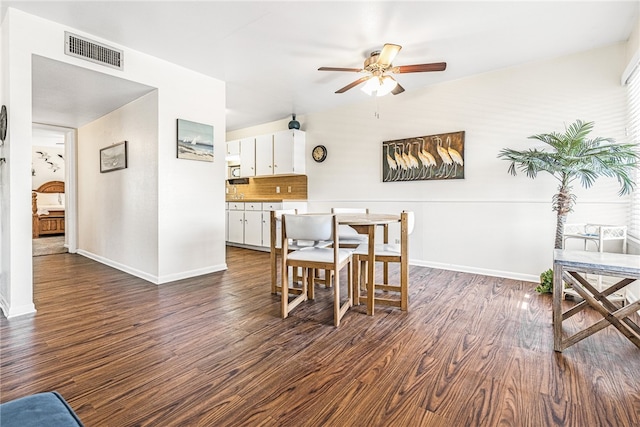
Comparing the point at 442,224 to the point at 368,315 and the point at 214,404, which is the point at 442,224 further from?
the point at 214,404

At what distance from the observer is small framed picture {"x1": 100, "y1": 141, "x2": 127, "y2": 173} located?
3980mm

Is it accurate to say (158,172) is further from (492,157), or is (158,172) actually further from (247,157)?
(492,157)

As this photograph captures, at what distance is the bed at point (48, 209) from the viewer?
731cm

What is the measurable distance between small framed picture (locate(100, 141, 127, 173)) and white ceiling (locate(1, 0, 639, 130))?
55 cm

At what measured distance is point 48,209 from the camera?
759cm

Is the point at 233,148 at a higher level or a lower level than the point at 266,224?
higher

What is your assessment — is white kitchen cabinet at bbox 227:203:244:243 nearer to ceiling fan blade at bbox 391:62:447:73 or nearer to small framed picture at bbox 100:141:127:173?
small framed picture at bbox 100:141:127:173

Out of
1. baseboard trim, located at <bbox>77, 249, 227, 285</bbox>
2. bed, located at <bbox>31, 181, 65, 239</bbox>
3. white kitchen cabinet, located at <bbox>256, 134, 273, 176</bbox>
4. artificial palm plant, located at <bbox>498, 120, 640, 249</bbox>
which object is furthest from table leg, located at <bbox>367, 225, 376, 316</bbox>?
bed, located at <bbox>31, 181, 65, 239</bbox>

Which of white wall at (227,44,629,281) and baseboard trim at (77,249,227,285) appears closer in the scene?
white wall at (227,44,629,281)

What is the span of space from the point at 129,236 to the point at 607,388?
4.64m

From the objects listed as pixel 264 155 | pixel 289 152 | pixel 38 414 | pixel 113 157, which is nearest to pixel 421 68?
pixel 289 152

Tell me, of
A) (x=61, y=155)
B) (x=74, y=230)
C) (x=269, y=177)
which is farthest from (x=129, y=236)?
(x=61, y=155)

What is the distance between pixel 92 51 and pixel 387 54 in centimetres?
275

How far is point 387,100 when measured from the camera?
459 centimetres
